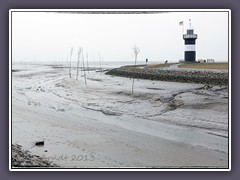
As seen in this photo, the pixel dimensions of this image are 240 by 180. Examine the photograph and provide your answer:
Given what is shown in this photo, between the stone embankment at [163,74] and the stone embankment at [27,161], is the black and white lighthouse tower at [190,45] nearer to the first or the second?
the stone embankment at [163,74]

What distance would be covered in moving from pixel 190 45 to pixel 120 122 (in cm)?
108

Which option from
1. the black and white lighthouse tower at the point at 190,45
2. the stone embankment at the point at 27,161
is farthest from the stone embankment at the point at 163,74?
the stone embankment at the point at 27,161

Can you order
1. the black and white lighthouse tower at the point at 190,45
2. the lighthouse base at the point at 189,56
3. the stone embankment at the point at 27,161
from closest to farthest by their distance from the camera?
the stone embankment at the point at 27,161
the black and white lighthouse tower at the point at 190,45
the lighthouse base at the point at 189,56

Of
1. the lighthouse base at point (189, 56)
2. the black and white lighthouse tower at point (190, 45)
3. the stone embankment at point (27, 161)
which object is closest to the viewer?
the stone embankment at point (27, 161)

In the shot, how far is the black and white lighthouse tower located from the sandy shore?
29 centimetres

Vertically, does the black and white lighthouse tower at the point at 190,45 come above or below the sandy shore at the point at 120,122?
above

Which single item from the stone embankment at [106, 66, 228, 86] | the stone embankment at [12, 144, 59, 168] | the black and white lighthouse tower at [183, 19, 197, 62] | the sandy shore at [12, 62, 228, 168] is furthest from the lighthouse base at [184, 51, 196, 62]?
the stone embankment at [12, 144, 59, 168]

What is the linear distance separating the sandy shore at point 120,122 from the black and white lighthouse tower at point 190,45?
293 mm

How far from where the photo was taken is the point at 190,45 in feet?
11.0

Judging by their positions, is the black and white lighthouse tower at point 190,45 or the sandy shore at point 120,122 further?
the black and white lighthouse tower at point 190,45

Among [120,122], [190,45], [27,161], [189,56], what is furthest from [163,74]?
[27,161]

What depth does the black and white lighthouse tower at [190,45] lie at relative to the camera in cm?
334

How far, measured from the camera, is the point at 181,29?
344 cm

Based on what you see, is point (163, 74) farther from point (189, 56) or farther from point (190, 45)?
point (190, 45)
